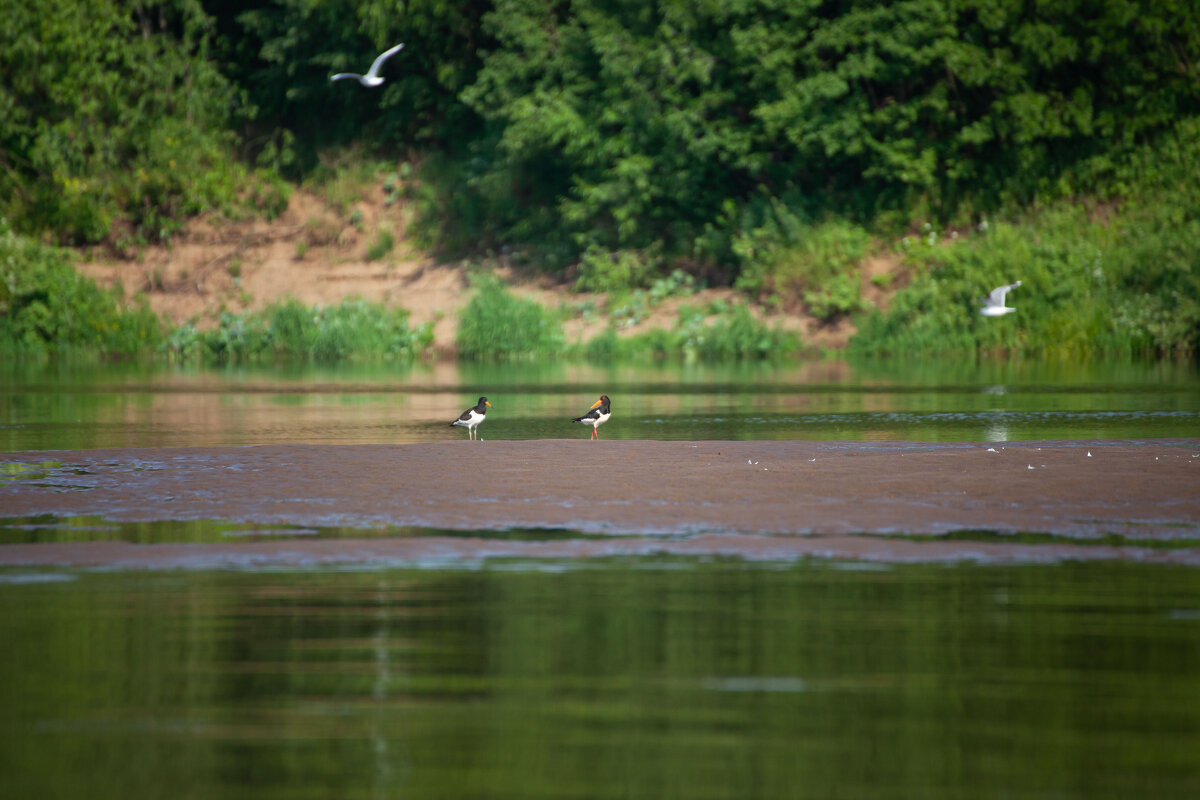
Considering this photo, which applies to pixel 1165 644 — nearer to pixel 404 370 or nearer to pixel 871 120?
pixel 404 370

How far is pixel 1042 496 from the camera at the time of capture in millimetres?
11273

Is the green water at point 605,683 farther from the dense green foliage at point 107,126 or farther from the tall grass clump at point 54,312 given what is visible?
the dense green foliage at point 107,126

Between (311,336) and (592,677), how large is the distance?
112ft

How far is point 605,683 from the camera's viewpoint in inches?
249

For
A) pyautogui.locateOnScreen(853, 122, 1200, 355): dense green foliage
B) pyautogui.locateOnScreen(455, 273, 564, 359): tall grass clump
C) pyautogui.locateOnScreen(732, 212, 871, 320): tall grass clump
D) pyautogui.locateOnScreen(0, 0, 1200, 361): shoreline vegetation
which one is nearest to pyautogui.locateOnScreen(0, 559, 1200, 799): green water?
pyautogui.locateOnScreen(853, 122, 1200, 355): dense green foliage

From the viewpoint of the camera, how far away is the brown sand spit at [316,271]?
136ft

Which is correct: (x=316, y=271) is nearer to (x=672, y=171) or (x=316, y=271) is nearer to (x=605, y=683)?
(x=672, y=171)

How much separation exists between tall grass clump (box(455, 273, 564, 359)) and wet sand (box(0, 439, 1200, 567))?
2312 cm

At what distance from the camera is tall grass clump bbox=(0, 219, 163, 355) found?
129 feet

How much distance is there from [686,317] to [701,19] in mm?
7375

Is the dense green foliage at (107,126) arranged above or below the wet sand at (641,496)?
above

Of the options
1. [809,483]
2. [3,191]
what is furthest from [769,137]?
[809,483]

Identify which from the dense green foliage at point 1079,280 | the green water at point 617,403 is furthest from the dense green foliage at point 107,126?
the dense green foliage at point 1079,280

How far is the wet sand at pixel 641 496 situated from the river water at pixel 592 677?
0.40 m
